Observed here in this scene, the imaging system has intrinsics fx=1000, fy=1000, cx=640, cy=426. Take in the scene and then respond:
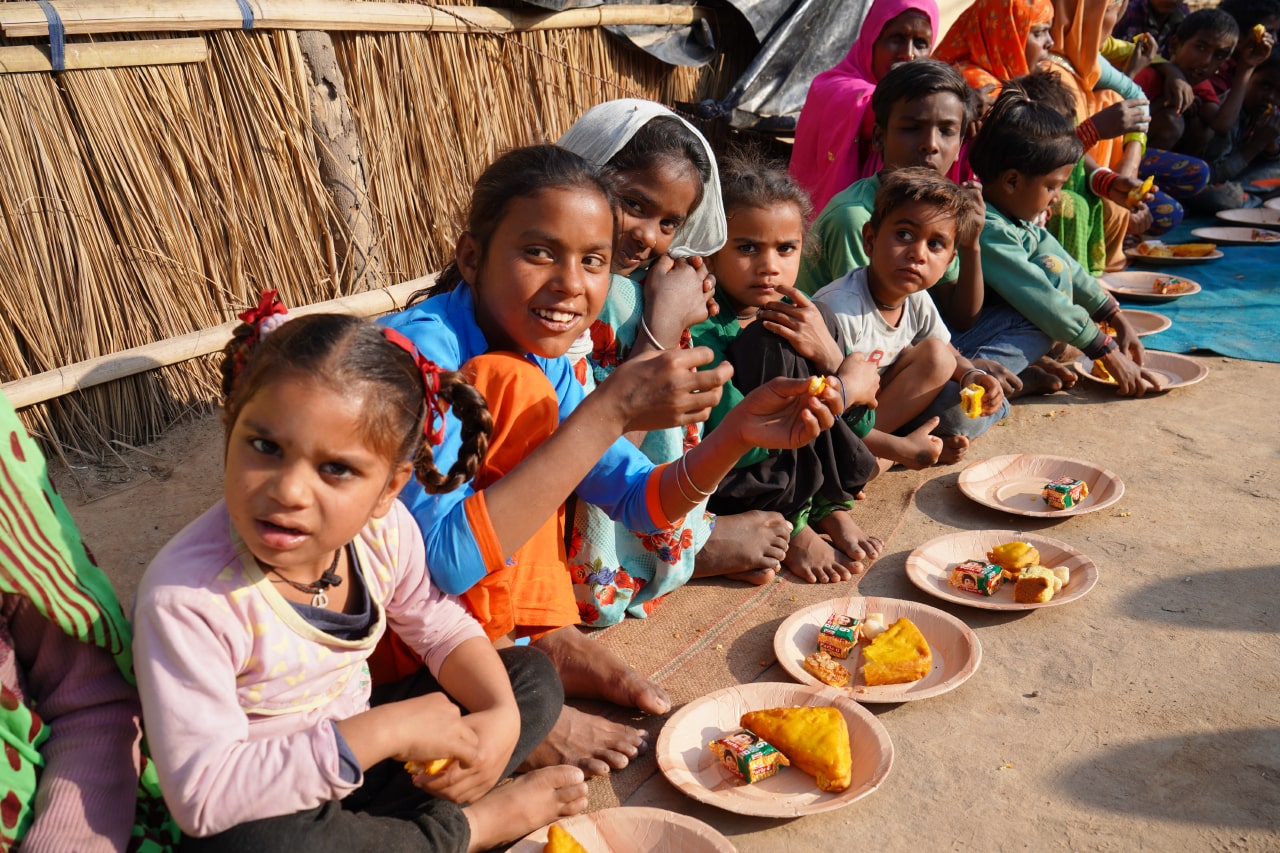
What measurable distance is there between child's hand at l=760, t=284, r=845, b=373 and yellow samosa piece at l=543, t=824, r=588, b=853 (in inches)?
64.6

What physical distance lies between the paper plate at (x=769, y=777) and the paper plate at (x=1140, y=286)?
4385 millimetres

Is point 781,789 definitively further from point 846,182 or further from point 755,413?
Answer: point 846,182

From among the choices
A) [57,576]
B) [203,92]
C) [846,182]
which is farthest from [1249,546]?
[203,92]

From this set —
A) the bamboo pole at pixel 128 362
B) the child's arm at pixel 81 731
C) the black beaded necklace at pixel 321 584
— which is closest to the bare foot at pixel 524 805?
the black beaded necklace at pixel 321 584

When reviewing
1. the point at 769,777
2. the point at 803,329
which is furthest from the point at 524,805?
the point at 803,329

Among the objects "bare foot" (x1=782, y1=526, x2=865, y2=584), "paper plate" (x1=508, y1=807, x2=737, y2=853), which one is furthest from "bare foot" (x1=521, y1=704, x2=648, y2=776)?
"bare foot" (x1=782, y1=526, x2=865, y2=584)

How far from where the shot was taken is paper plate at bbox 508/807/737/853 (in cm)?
188

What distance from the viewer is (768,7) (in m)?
6.18

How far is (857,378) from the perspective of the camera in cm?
296

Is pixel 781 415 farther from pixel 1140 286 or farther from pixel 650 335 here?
pixel 1140 286

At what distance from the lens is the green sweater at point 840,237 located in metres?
3.88

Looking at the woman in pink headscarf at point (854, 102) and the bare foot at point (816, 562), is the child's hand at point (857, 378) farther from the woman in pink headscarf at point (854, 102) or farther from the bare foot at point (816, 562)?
the woman in pink headscarf at point (854, 102)

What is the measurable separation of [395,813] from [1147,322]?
486 centimetres

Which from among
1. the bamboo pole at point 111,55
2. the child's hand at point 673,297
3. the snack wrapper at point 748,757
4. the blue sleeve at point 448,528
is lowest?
the snack wrapper at point 748,757
